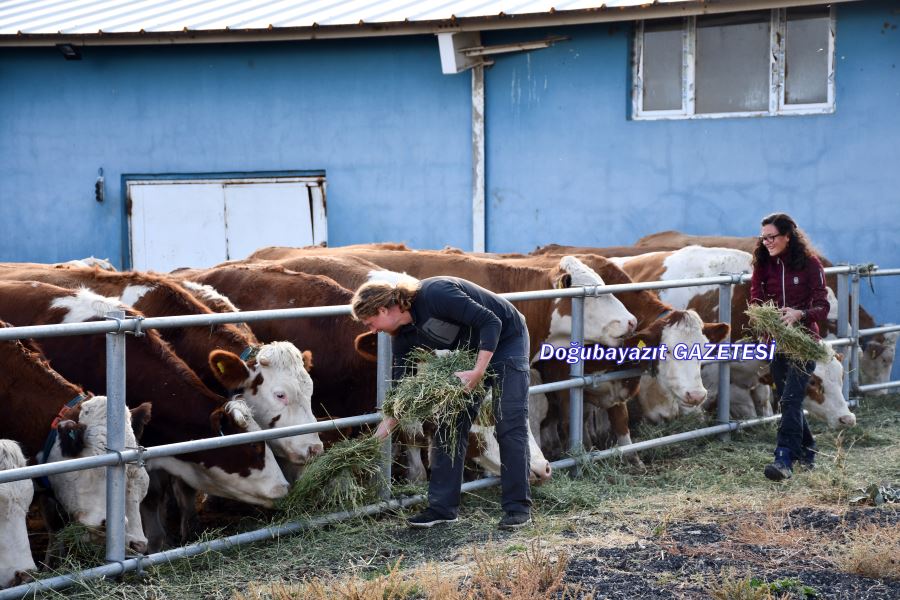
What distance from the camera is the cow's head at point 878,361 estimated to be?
1119 cm

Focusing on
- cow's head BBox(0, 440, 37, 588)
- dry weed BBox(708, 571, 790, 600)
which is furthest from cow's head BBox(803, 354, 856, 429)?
cow's head BBox(0, 440, 37, 588)

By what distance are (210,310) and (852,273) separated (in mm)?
5786

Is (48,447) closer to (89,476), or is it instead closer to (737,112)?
(89,476)

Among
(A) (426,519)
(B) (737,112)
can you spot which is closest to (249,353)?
(A) (426,519)

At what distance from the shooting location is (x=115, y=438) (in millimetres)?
5152

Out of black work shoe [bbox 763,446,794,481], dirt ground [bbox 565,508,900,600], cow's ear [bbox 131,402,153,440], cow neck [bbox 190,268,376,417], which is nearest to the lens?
dirt ground [bbox 565,508,900,600]

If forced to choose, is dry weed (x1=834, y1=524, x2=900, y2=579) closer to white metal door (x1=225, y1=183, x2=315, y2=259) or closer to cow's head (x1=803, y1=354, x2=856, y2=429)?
cow's head (x1=803, y1=354, x2=856, y2=429)

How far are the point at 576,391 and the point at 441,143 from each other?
5819 mm

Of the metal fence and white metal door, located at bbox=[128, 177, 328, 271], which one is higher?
white metal door, located at bbox=[128, 177, 328, 271]

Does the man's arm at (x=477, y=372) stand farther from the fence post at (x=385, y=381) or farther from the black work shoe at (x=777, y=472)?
the black work shoe at (x=777, y=472)

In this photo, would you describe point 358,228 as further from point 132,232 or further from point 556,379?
point 556,379

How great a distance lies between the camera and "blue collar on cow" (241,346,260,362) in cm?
657

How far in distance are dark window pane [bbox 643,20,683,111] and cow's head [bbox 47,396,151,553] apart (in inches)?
322

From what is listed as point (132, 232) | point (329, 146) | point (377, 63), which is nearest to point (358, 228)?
point (329, 146)
